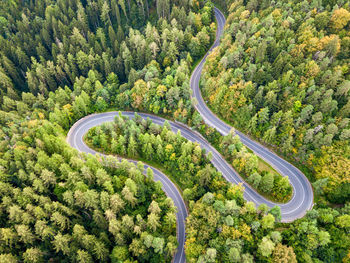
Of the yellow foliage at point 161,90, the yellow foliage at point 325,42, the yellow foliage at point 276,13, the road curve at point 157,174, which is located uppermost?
the yellow foliage at point 276,13

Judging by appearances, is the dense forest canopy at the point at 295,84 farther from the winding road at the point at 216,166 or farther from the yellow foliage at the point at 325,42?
the winding road at the point at 216,166

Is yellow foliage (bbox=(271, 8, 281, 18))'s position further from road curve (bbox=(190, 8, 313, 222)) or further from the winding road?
road curve (bbox=(190, 8, 313, 222))

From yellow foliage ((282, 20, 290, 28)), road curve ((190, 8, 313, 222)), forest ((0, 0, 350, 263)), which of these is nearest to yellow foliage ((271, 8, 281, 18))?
forest ((0, 0, 350, 263))

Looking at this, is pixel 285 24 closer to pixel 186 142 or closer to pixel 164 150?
pixel 186 142

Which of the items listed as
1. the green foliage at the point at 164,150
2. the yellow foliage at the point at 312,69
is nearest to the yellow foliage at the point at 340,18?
the yellow foliage at the point at 312,69

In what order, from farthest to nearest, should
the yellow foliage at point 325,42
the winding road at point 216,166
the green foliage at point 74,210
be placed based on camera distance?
1. the yellow foliage at point 325,42
2. the winding road at point 216,166
3. the green foliage at point 74,210

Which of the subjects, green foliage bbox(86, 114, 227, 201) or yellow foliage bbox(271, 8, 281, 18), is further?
yellow foliage bbox(271, 8, 281, 18)
